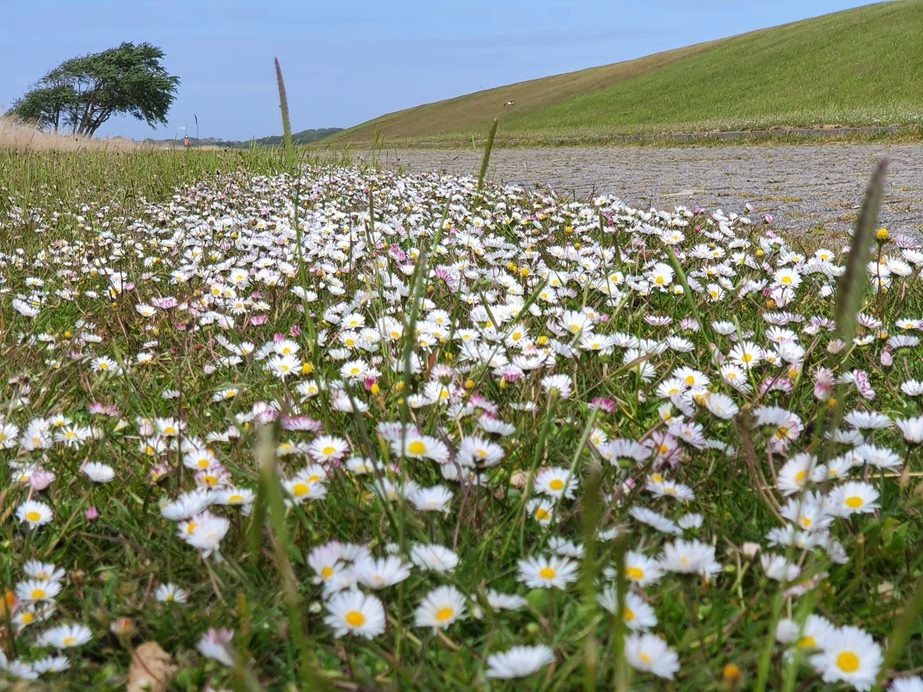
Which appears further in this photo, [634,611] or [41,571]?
[41,571]

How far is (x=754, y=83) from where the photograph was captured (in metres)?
39.8

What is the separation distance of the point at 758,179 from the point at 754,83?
34854 millimetres

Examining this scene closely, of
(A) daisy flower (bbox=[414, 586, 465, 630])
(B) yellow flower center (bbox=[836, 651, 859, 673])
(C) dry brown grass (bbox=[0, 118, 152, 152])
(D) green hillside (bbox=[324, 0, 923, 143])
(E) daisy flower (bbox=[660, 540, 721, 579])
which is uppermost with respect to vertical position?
(D) green hillside (bbox=[324, 0, 923, 143])

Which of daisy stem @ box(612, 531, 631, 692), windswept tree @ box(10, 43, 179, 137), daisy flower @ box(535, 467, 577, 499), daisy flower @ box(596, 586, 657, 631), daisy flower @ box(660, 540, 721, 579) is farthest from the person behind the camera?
windswept tree @ box(10, 43, 179, 137)

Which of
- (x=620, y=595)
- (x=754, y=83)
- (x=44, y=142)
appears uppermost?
(x=754, y=83)

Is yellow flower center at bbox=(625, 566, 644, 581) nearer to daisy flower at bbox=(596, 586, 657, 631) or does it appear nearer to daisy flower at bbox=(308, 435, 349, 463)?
daisy flower at bbox=(596, 586, 657, 631)

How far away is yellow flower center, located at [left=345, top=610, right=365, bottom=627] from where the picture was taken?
1.24m

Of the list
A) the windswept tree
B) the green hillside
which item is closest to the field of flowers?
the green hillside

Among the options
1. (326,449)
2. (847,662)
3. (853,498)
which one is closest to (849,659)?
(847,662)

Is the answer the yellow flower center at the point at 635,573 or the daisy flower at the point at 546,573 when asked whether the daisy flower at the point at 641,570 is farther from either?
the daisy flower at the point at 546,573

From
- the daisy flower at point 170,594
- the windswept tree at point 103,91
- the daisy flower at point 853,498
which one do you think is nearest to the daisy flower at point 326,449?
the daisy flower at point 170,594

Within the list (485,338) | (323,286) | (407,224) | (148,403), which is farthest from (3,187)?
(485,338)

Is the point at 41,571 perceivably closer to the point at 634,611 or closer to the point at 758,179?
the point at 634,611

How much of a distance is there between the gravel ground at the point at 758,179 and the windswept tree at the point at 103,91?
4384cm
